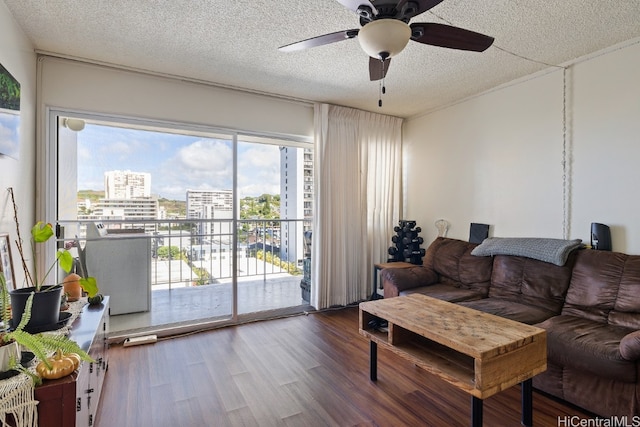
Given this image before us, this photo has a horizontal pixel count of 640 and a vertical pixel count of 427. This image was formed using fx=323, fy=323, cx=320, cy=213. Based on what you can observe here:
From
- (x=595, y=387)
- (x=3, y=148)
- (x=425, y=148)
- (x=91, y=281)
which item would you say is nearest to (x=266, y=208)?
(x=425, y=148)

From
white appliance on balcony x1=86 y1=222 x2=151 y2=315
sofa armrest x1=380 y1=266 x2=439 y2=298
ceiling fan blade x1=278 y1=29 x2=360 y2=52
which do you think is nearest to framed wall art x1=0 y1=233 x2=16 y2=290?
white appliance on balcony x1=86 y1=222 x2=151 y2=315

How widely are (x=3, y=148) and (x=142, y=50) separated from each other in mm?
1269

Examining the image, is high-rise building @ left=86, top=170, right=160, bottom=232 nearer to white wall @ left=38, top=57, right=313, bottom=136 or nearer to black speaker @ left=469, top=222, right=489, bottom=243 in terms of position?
white wall @ left=38, top=57, right=313, bottom=136

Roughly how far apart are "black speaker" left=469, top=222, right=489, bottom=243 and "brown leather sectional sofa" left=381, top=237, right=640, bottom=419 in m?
0.14

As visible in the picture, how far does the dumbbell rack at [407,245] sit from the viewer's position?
4.06 metres

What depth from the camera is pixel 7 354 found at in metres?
1.24

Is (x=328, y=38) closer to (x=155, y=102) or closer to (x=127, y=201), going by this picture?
(x=155, y=102)

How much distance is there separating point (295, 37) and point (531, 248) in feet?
8.65

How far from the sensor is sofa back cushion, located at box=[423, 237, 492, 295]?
10.4 feet

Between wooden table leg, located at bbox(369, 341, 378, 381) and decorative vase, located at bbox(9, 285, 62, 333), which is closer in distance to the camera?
decorative vase, located at bbox(9, 285, 62, 333)

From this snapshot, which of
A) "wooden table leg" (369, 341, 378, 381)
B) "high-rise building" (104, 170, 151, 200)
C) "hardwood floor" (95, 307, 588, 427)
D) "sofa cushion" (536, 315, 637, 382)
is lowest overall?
"hardwood floor" (95, 307, 588, 427)

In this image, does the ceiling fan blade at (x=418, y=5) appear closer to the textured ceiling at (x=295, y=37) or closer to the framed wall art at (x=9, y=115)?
the textured ceiling at (x=295, y=37)

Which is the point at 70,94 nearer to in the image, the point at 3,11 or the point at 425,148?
the point at 3,11

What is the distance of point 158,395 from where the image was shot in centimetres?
214
